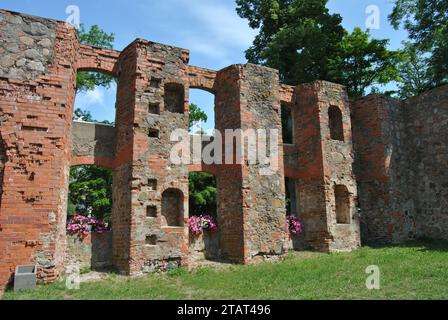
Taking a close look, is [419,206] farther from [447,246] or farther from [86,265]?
[86,265]

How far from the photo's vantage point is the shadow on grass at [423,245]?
43.3ft

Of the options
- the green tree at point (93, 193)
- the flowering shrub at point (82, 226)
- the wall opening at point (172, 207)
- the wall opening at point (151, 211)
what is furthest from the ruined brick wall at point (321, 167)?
the green tree at point (93, 193)

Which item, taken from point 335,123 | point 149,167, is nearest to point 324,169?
point 335,123

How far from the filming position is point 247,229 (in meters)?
12.4

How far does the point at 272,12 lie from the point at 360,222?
501 inches

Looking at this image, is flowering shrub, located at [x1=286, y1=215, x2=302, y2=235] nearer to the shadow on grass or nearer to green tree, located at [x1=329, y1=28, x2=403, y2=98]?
the shadow on grass

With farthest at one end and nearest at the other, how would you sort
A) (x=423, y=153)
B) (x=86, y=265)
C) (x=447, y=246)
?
(x=423, y=153)
(x=447, y=246)
(x=86, y=265)

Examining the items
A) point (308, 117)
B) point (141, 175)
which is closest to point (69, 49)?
point (141, 175)

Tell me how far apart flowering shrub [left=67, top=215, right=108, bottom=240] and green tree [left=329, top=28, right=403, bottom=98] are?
14992mm

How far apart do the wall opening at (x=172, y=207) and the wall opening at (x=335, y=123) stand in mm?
7162

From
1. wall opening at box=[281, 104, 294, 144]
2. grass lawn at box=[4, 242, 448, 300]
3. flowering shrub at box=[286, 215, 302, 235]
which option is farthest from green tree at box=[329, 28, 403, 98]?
grass lawn at box=[4, 242, 448, 300]

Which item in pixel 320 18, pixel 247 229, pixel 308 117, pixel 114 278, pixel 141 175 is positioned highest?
pixel 320 18

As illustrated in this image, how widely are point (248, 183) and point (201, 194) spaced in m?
6.21

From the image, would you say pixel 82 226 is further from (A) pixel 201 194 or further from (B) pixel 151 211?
(A) pixel 201 194
